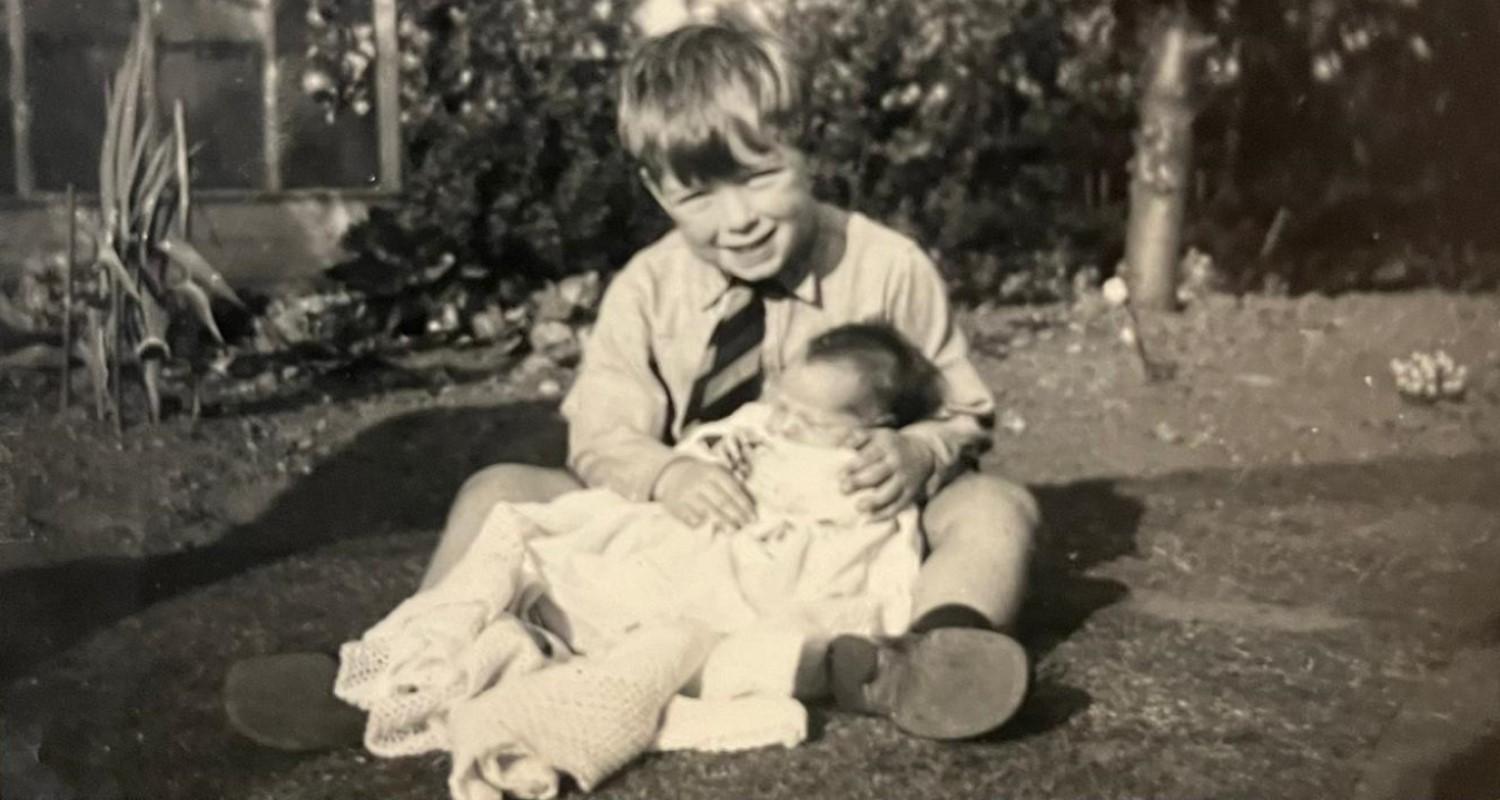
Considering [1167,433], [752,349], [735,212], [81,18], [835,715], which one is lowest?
[835,715]

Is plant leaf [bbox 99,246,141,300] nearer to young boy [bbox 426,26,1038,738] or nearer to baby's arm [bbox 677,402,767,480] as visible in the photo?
young boy [bbox 426,26,1038,738]

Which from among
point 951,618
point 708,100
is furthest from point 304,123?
point 951,618

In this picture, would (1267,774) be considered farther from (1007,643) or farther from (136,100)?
(136,100)

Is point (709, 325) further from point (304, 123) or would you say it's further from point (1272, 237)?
point (1272, 237)

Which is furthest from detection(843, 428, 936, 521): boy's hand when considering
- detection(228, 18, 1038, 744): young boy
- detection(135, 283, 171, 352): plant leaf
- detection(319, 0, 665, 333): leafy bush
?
detection(135, 283, 171, 352): plant leaf

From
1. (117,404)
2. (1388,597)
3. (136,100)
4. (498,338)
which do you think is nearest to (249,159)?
(136,100)

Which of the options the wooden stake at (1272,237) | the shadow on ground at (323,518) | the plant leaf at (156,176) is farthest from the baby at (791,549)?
the wooden stake at (1272,237)

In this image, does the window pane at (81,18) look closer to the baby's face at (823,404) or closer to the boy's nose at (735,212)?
the boy's nose at (735,212)
